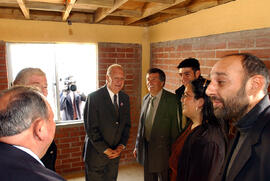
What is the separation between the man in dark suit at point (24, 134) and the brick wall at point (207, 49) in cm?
165

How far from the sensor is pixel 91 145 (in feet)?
7.48

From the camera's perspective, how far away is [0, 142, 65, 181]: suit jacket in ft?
2.20

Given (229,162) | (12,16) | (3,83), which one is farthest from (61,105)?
(229,162)

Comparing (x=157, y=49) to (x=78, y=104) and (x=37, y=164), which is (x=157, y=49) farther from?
(x=37, y=164)

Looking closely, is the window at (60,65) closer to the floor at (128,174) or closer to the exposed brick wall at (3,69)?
the exposed brick wall at (3,69)

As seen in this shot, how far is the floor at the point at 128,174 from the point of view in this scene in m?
2.95

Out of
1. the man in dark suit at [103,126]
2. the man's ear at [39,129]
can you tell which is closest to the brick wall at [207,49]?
the man in dark suit at [103,126]

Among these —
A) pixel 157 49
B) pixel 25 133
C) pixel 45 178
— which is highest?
pixel 157 49

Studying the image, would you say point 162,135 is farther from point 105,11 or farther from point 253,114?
point 105,11

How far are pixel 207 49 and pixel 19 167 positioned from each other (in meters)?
2.04

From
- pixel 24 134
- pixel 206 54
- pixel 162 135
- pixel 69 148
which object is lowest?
pixel 69 148

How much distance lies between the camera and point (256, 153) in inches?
36.7

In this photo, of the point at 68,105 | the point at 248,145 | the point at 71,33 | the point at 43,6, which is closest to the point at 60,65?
the point at 71,33

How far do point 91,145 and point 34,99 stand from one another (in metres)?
1.57
